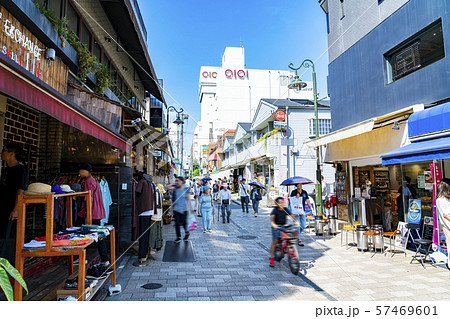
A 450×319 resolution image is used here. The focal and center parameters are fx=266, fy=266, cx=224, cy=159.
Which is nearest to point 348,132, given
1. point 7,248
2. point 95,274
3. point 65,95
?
point 95,274

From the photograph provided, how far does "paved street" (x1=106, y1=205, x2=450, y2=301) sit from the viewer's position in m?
4.62

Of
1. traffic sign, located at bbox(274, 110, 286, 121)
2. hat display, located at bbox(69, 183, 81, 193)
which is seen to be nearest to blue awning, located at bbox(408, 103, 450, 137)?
hat display, located at bbox(69, 183, 81, 193)

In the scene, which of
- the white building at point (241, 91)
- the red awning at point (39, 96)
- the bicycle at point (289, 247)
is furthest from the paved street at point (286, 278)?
the white building at point (241, 91)

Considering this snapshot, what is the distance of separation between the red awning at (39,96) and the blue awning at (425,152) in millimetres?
7137

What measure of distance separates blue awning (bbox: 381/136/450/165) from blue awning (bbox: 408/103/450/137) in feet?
0.93

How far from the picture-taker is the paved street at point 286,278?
4.62 metres

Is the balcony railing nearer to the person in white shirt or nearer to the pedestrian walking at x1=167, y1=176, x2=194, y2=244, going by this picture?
the pedestrian walking at x1=167, y1=176, x2=194, y2=244

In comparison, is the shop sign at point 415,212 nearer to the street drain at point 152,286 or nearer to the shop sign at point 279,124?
the street drain at point 152,286

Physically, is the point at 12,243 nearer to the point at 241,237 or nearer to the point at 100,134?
the point at 100,134

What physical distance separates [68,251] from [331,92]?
1315 centimetres

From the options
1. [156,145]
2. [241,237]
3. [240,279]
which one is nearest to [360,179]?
[241,237]

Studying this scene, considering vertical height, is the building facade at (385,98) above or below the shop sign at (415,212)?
above

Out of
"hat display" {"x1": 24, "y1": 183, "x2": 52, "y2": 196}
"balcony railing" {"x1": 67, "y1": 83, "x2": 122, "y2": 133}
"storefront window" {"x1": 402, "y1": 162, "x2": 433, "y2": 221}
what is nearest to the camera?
"hat display" {"x1": 24, "y1": 183, "x2": 52, "y2": 196}
